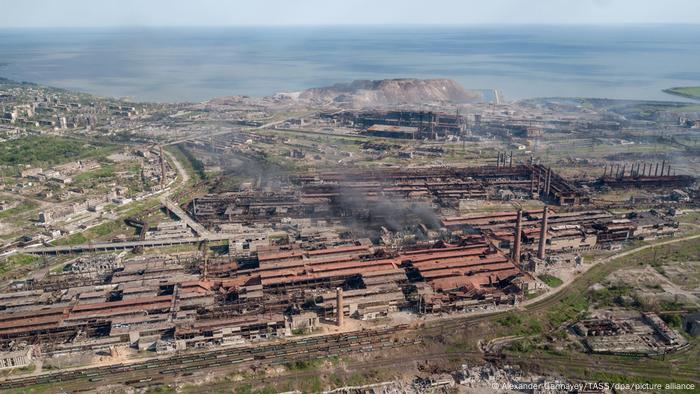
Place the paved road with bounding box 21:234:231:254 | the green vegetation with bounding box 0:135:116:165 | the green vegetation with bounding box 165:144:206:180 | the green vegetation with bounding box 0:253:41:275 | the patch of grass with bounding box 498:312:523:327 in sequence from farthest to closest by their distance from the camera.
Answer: the green vegetation with bounding box 0:135:116:165 → the green vegetation with bounding box 165:144:206:180 → the paved road with bounding box 21:234:231:254 → the green vegetation with bounding box 0:253:41:275 → the patch of grass with bounding box 498:312:523:327

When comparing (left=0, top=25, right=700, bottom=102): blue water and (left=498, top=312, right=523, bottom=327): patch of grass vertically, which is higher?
(left=0, top=25, right=700, bottom=102): blue water

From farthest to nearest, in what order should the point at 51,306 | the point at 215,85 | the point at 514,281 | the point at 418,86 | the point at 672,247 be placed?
the point at 215,85 → the point at 418,86 → the point at 672,247 → the point at 514,281 → the point at 51,306

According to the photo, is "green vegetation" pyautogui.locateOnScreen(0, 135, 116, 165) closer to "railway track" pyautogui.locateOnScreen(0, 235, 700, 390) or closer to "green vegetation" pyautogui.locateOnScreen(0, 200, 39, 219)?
"green vegetation" pyautogui.locateOnScreen(0, 200, 39, 219)

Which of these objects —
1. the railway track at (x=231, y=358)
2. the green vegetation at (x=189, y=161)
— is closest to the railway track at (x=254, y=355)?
the railway track at (x=231, y=358)

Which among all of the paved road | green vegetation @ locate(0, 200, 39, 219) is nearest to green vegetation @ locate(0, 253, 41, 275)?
the paved road

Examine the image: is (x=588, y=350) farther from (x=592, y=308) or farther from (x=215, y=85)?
(x=215, y=85)

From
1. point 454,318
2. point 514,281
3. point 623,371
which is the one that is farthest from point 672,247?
point 454,318

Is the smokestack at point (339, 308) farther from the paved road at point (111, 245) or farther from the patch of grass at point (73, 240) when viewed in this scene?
the patch of grass at point (73, 240)
